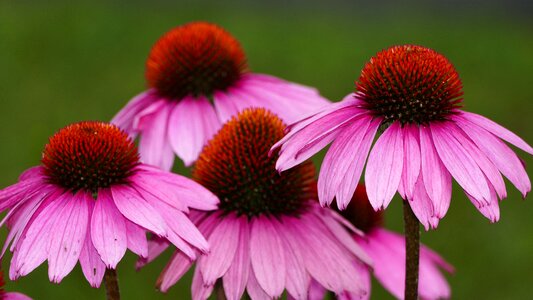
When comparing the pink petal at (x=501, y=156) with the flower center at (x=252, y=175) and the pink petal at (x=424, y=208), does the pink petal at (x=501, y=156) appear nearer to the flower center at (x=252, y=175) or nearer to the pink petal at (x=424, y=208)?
the pink petal at (x=424, y=208)

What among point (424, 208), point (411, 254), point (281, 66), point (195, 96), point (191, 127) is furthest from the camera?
point (281, 66)

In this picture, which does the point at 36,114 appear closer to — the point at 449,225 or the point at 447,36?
the point at 449,225

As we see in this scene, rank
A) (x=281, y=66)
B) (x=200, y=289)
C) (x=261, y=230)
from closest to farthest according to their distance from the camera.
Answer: (x=200, y=289)
(x=261, y=230)
(x=281, y=66)

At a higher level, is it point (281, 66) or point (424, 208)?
point (424, 208)

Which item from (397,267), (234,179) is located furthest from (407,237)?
(397,267)

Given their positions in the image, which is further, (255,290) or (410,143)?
(255,290)

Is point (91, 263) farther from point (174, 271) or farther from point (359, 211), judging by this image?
point (359, 211)

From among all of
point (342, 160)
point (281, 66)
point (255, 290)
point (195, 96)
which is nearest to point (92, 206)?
point (255, 290)

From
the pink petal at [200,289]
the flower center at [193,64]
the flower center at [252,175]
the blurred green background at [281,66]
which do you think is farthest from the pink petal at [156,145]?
the blurred green background at [281,66]
